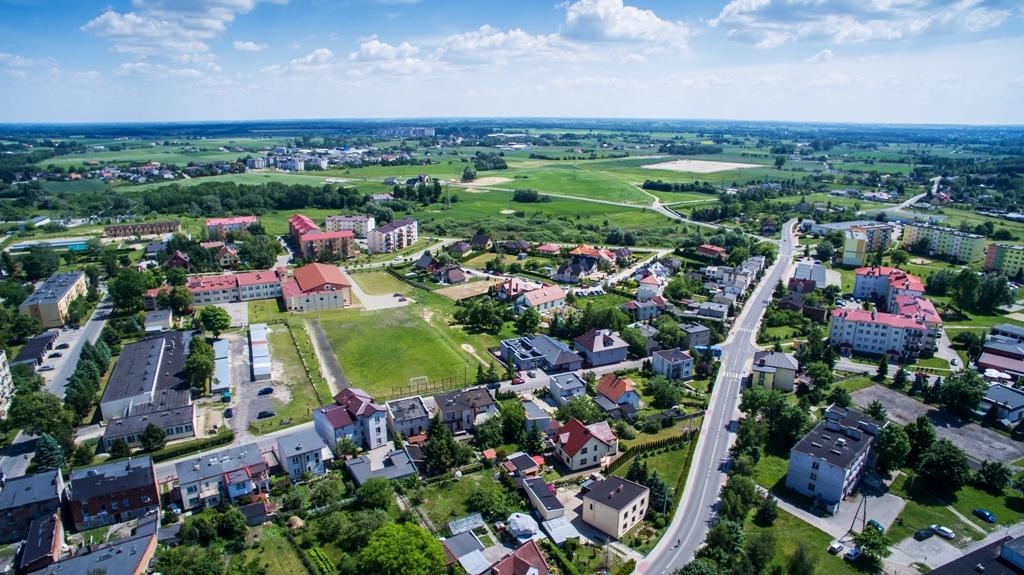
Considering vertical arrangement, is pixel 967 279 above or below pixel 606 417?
above

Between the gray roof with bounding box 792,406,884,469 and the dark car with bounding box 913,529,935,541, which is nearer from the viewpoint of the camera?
the dark car with bounding box 913,529,935,541

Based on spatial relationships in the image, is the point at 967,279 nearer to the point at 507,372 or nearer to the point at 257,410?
the point at 507,372

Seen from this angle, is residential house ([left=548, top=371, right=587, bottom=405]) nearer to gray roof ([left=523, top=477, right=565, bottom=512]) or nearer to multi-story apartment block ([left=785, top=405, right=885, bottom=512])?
gray roof ([left=523, top=477, right=565, bottom=512])

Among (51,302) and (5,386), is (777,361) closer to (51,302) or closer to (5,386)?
(5,386)

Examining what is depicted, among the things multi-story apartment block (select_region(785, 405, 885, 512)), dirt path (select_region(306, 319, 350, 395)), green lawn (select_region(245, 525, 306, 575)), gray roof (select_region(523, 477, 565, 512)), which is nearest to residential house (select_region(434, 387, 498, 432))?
gray roof (select_region(523, 477, 565, 512))

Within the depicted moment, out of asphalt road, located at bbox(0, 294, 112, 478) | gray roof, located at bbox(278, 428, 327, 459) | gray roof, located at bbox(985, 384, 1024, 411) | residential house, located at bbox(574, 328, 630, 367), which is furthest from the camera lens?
residential house, located at bbox(574, 328, 630, 367)

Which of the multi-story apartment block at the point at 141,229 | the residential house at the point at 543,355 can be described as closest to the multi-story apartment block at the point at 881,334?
the residential house at the point at 543,355

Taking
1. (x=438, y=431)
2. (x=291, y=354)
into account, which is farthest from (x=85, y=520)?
(x=291, y=354)
